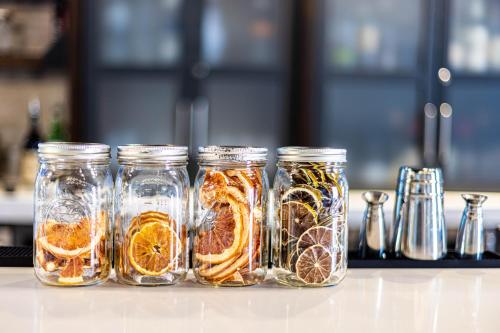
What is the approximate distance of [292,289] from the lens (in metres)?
0.97

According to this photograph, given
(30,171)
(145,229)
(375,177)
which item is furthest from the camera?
(375,177)

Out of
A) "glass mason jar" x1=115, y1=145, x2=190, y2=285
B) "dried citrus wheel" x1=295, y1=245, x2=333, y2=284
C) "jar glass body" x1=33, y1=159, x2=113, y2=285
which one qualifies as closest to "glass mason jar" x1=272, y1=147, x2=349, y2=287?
"dried citrus wheel" x1=295, y1=245, x2=333, y2=284

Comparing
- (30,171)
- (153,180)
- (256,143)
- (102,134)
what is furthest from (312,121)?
(153,180)

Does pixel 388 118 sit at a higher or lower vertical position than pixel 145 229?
higher

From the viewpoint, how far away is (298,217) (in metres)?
0.96

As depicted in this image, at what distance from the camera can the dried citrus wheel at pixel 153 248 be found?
0.94m

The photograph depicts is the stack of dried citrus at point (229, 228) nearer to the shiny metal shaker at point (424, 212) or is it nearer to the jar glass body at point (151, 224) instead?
the jar glass body at point (151, 224)

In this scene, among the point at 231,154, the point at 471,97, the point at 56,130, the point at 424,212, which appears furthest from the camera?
the point at 471,97

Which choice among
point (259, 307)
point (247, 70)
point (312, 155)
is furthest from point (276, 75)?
point (259, 307)

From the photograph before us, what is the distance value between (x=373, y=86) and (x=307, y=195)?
2266mm

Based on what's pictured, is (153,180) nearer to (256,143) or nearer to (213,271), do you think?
(213,271)

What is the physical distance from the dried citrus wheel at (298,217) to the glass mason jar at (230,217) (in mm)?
39

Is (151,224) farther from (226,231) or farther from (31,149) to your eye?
(31,149)

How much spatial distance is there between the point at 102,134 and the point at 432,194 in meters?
2.15
